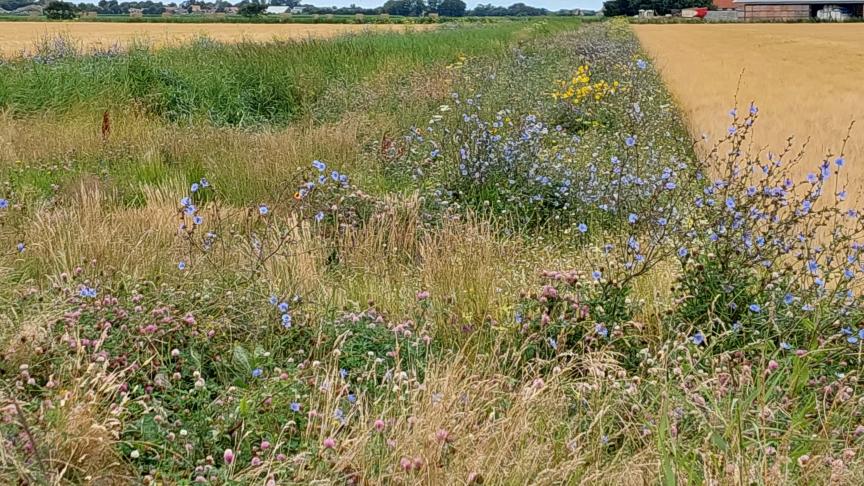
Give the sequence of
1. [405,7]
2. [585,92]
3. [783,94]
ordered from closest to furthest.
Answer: [585,92] → [783,94] → [405,7]

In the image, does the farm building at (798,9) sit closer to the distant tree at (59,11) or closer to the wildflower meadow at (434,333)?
the distant tree at (59,11)

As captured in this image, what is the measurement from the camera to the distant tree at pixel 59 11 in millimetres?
60403

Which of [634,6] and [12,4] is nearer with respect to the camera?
[12,4]

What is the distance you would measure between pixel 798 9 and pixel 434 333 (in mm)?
97311

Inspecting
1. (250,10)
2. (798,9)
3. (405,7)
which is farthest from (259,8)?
(798,9)

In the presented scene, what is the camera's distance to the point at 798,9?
84438 mm

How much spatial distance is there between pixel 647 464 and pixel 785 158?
264 inches

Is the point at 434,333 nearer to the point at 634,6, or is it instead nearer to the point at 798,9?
the point at 634,6

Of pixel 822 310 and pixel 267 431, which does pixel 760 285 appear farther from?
pixel 267 431

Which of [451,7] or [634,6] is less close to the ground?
[451,7]

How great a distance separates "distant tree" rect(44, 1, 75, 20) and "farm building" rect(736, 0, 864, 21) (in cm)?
7382

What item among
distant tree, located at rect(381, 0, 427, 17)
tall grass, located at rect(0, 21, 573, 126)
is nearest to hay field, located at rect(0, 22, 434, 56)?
tall grass, located at rect(0, 21, 573, 126)

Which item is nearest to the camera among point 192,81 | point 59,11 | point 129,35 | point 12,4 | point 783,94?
point 192,81

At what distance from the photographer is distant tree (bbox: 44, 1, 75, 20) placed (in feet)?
198
